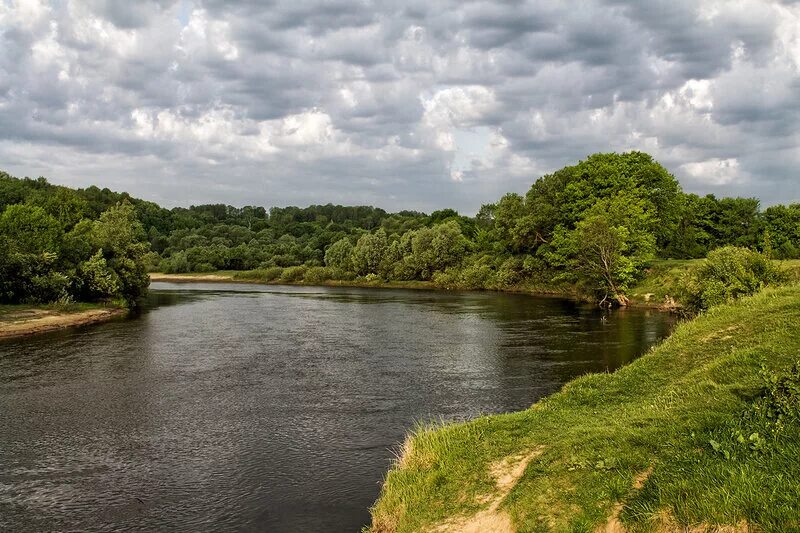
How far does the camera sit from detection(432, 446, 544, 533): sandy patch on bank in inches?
456

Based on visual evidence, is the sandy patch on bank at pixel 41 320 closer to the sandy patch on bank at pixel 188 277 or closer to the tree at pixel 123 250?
the tree at pixel 123 250

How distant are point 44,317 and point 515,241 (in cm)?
7437

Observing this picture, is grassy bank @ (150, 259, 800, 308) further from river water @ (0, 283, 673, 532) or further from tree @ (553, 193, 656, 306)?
river water @ (0, 283, 673, 532)

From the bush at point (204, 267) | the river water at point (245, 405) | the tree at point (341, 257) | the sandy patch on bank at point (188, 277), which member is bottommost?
the river water at point (245, 405)

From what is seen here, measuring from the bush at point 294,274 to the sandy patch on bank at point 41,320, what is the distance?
79044mm

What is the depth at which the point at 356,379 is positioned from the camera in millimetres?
33625

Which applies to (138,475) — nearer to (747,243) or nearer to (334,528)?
(334,528)

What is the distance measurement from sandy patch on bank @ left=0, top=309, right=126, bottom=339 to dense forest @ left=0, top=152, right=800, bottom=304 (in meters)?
4.11

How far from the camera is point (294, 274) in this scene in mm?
145500

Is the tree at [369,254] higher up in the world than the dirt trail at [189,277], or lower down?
higher up

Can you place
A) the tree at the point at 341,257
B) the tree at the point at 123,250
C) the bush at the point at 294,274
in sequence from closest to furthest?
the tree at the point at 123,250 < the tree at the point at 341,257 < the bush at the point at 294,274

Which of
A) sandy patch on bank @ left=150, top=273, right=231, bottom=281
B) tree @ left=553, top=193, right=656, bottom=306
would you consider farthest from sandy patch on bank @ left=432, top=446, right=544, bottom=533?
sandy patch on bank @ left=150, top=273, right=231, bottom=281

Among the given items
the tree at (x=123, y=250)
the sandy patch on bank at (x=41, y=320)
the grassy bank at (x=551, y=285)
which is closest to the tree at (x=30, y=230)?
the tree at (x=123, y=250)

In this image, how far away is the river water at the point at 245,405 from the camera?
17172mm
